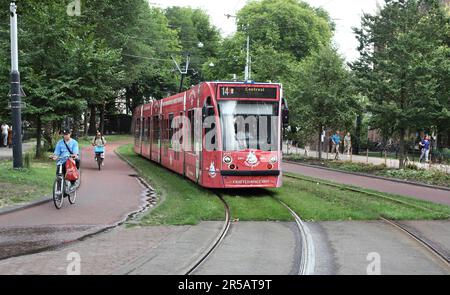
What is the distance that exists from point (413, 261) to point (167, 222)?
14.9 feet

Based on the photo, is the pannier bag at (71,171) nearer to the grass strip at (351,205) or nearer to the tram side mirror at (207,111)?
the tram side mirror at (207,111)

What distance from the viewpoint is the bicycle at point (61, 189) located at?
12.2 m

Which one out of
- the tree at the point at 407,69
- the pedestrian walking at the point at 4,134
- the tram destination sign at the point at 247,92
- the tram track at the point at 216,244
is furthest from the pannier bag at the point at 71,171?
the pedestrian walking at the point at 4,134

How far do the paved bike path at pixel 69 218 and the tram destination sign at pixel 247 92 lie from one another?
355 centimetres

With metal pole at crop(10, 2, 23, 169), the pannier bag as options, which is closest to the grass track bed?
the pannier bag

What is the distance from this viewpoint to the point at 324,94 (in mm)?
30297

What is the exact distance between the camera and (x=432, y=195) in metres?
16.9

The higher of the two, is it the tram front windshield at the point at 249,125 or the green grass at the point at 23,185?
the tram front windshield at the point at 249,125

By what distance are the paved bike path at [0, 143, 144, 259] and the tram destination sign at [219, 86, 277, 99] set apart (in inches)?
140

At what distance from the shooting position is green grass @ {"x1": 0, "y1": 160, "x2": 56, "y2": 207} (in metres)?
13.1

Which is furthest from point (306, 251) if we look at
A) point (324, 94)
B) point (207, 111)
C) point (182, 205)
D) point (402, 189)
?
point (324, 94)

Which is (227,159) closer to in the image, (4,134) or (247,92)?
(247,92)

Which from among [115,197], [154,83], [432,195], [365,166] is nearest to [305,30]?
[154,83]

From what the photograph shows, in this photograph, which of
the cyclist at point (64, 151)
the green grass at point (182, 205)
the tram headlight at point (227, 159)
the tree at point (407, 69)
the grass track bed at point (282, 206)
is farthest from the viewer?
the tree at point (407, 69)
